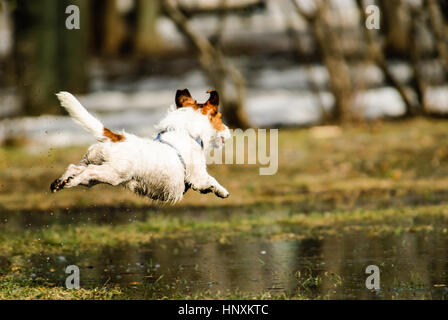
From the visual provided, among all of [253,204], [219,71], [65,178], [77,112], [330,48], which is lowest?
[65,178]

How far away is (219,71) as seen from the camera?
1795 centimetres

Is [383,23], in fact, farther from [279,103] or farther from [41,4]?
[41,4]

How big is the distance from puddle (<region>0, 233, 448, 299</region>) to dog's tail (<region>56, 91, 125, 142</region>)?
1312mm

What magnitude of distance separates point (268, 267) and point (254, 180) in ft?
20.1

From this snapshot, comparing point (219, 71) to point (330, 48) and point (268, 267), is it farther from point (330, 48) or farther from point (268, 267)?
point (268, 267)

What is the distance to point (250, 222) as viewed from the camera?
10.5m

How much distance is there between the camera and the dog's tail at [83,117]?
6.44 m

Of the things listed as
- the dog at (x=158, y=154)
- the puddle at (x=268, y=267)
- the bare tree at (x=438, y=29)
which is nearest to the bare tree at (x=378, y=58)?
the bare tree at (x=438, y=29)

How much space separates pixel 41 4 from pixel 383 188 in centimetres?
1148

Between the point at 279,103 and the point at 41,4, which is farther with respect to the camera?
the point at 279,103

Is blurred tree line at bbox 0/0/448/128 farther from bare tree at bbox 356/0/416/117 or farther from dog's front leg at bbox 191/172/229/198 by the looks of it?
dog's front leg at bbox 191/172/229/198

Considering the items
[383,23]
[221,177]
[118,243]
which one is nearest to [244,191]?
[221,177]

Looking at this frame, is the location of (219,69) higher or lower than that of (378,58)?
lower

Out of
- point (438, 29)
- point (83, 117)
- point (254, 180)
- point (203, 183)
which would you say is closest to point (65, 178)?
point (83, 117)
